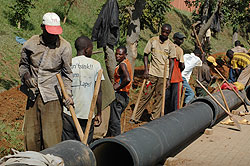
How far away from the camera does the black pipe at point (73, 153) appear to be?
3.65m

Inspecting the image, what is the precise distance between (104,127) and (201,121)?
77.1 inches

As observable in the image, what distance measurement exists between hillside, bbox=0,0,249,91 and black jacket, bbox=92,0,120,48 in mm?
2837

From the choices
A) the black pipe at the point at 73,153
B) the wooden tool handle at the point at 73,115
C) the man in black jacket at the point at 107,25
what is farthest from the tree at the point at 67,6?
the black pipe at the point at 73,153

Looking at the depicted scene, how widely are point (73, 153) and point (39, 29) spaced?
1226 centimetres

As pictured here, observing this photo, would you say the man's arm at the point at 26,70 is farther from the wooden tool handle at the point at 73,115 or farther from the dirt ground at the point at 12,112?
the dirt ground at the point at 12,112

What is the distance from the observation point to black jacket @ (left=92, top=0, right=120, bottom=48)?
8.27 metres

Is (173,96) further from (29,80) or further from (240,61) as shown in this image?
(240,61)

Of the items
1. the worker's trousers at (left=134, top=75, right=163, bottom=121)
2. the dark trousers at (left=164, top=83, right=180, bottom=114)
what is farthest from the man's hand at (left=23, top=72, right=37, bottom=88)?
the dark trousers at (left=164, top=83, right=180, bottom=114)

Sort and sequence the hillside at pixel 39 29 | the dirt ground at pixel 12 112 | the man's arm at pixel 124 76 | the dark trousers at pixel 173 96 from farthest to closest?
the hillside at pixel 39 29, the dark trousers at pixel 173 96, the man's arm at pixel 124 76, the dirt ground at pixel 12 112

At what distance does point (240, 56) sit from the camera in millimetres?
12531

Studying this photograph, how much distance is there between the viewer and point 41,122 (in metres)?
4.54

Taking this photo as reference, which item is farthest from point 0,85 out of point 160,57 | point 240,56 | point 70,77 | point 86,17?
point 86,17

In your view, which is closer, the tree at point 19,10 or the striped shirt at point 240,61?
the striped shirt at point 240,61

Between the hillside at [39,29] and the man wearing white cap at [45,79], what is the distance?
210 inches
